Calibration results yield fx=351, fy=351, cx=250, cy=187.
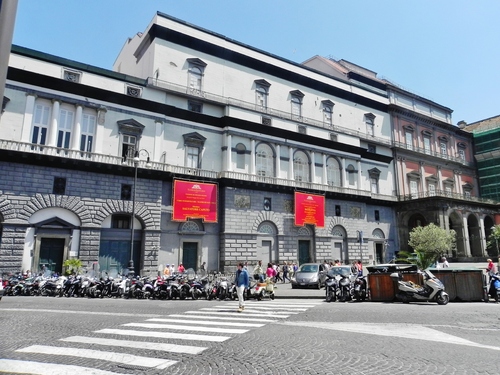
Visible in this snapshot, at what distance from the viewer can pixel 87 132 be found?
24406 millimetres

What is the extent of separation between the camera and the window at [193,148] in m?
28.2

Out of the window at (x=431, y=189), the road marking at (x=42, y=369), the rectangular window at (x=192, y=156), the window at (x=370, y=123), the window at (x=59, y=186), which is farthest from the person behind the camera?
the window at (x=431, y=189)

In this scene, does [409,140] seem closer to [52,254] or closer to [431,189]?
[431,189]

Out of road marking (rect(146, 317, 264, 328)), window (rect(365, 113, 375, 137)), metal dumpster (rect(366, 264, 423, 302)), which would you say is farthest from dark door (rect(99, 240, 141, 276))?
window (rect(365, 113, 375, 137))

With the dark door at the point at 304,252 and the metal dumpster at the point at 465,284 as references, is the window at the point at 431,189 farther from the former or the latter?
the metal dumpster at the point at 465,284

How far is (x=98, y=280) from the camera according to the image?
16.6 m

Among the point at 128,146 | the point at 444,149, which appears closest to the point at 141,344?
the point at 128,146

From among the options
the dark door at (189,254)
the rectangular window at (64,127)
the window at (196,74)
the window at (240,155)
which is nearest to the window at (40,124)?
the rectangular window at (64,127)

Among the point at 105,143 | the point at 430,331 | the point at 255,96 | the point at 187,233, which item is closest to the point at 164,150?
Answer: the point at 105,143

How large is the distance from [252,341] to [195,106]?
24997mm

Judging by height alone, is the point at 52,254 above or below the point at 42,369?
above

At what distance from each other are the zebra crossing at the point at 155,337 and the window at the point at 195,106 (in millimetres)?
20968

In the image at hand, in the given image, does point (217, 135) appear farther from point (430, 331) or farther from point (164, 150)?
point (430, 331)

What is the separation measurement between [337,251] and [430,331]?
26.9m
